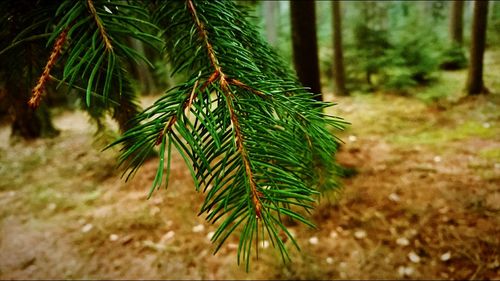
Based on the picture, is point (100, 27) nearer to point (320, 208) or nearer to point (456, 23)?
point (320, 208)

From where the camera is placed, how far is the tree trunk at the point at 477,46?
275 inches

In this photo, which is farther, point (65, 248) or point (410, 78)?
point (410, 78)

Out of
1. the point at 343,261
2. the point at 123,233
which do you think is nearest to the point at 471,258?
the point at 343,261

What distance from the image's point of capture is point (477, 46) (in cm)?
742

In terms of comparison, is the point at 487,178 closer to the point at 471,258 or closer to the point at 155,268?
the point at 471,258

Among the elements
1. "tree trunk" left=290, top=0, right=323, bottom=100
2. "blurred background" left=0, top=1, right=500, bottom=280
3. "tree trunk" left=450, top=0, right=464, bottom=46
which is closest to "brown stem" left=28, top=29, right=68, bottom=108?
"blurred background" left=0, top=1, right=500, bottom=280

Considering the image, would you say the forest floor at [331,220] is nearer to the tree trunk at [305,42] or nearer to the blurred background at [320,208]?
the blurred background at [320,208]

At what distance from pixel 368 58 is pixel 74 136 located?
936cm

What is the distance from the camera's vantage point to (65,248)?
4.12 metres

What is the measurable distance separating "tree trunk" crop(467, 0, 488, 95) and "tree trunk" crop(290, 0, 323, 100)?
5.66 m

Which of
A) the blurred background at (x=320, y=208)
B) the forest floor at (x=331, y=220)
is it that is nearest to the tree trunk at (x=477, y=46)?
the blurred background at (x=320, y=208)

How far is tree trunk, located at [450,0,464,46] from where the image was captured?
1170 cm

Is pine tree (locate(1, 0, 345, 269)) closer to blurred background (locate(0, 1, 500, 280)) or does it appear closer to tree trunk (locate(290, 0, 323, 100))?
blurred background (locate(0, 1, 500, 280))

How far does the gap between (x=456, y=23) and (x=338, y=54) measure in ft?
22.0
